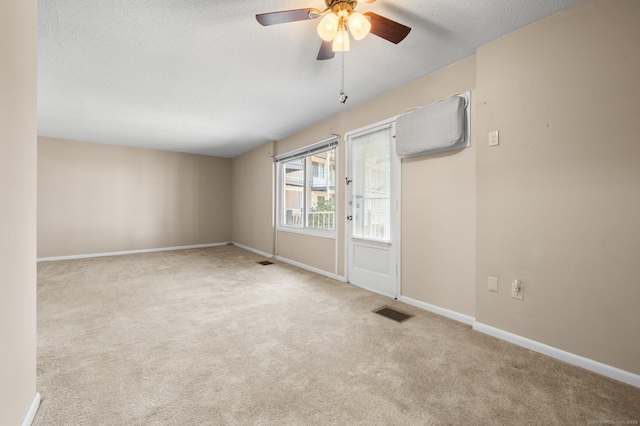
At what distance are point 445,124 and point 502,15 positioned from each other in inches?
34.7

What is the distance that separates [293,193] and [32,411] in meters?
4.61

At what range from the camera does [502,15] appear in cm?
202

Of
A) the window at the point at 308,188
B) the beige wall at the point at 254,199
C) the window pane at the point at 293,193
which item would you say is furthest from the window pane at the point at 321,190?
the beige wall at the point at 254,199

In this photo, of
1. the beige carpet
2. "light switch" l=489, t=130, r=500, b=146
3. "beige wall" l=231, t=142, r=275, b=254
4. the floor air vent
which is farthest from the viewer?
"beige wall" l=231, t=142, r=275, b=254

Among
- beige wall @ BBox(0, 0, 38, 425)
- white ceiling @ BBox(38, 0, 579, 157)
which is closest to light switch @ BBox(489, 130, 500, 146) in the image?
white ceiling @ BBox(38, 0, 579, 157)

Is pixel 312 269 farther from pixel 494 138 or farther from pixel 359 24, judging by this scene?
pixel 359 24

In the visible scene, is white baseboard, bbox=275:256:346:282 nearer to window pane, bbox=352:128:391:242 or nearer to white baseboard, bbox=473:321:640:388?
window pane, bbox=352:128:391:242

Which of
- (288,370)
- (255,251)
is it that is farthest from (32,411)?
(255,251)

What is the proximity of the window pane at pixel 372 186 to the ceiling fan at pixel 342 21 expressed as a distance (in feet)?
5.40

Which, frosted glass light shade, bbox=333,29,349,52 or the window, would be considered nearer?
frosted glass light shade, bbox=333,29,349,52

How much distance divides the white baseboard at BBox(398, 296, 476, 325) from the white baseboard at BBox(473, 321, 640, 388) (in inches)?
4.4

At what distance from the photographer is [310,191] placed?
5113 mm

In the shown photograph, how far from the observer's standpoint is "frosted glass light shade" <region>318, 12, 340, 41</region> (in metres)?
1.69

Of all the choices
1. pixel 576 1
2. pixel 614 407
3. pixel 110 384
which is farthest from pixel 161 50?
pixel 614 407
